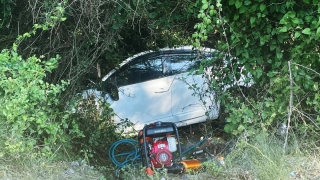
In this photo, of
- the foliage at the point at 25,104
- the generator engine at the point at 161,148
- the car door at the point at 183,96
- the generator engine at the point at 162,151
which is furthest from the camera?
the car door at the point at 183,96

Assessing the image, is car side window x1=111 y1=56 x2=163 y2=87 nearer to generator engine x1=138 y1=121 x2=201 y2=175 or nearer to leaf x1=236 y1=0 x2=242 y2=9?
generator engine x1=138 y1=121 x2=201 y2=175

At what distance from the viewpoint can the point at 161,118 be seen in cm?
657

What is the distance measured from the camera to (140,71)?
6562 mm

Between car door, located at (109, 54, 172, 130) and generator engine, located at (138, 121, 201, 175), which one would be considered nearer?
generator engine, located at (138, 121, 201, 175)

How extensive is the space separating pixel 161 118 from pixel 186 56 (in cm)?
123

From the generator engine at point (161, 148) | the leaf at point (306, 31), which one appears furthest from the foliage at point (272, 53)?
the generator engine at point (161, 148)

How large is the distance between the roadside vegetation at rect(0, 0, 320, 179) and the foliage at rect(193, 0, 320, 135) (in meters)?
0.01

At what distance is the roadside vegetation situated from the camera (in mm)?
3646

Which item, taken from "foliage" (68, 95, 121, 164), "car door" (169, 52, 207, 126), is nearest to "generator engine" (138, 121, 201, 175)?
"foliage" (68, 95, 121, 164)

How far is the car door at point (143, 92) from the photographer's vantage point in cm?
644

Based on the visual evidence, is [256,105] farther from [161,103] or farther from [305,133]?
[161,103]

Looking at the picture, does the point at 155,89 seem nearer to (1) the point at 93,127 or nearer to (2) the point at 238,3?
(1) the point at 93,127

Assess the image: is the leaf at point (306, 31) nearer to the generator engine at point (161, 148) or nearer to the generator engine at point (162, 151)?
the generator engine at point (161, 148)

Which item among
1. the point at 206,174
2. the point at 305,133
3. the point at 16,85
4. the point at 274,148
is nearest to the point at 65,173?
the point at 16,85
